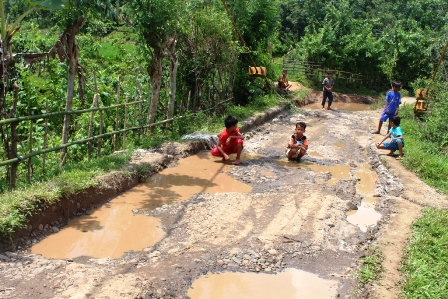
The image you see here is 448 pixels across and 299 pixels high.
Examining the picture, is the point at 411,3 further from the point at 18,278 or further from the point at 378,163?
the point at 18,278

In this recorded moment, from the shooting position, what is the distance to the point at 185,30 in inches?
372

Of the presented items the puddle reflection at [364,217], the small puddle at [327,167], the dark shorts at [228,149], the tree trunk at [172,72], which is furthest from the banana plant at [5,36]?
the small puddle at [327,167]

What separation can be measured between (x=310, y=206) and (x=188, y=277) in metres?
2.41

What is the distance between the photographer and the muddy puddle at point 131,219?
4551mm

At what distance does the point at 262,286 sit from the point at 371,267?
3.45 feet

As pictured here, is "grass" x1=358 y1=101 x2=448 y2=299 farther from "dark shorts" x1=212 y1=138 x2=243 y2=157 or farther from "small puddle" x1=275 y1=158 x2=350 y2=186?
"dark shorts" x1=212 y1=138 x2=243 y2=157

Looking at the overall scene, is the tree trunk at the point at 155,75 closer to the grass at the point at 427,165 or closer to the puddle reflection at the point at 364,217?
the puddle reflection at the point at 364,217

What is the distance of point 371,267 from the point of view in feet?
14.0

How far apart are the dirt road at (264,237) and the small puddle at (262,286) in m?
0.07

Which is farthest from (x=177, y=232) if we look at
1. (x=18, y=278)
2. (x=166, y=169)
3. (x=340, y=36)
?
(x=340, y=36)

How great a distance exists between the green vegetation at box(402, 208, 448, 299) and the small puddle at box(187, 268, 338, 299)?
682 mm

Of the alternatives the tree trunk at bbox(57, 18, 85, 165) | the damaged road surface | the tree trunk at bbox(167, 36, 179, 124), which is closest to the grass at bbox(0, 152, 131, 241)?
the damaged road surface

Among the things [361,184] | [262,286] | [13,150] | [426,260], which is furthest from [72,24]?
[426,260]

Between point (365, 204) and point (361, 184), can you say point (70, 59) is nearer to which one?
point (365, 204)
